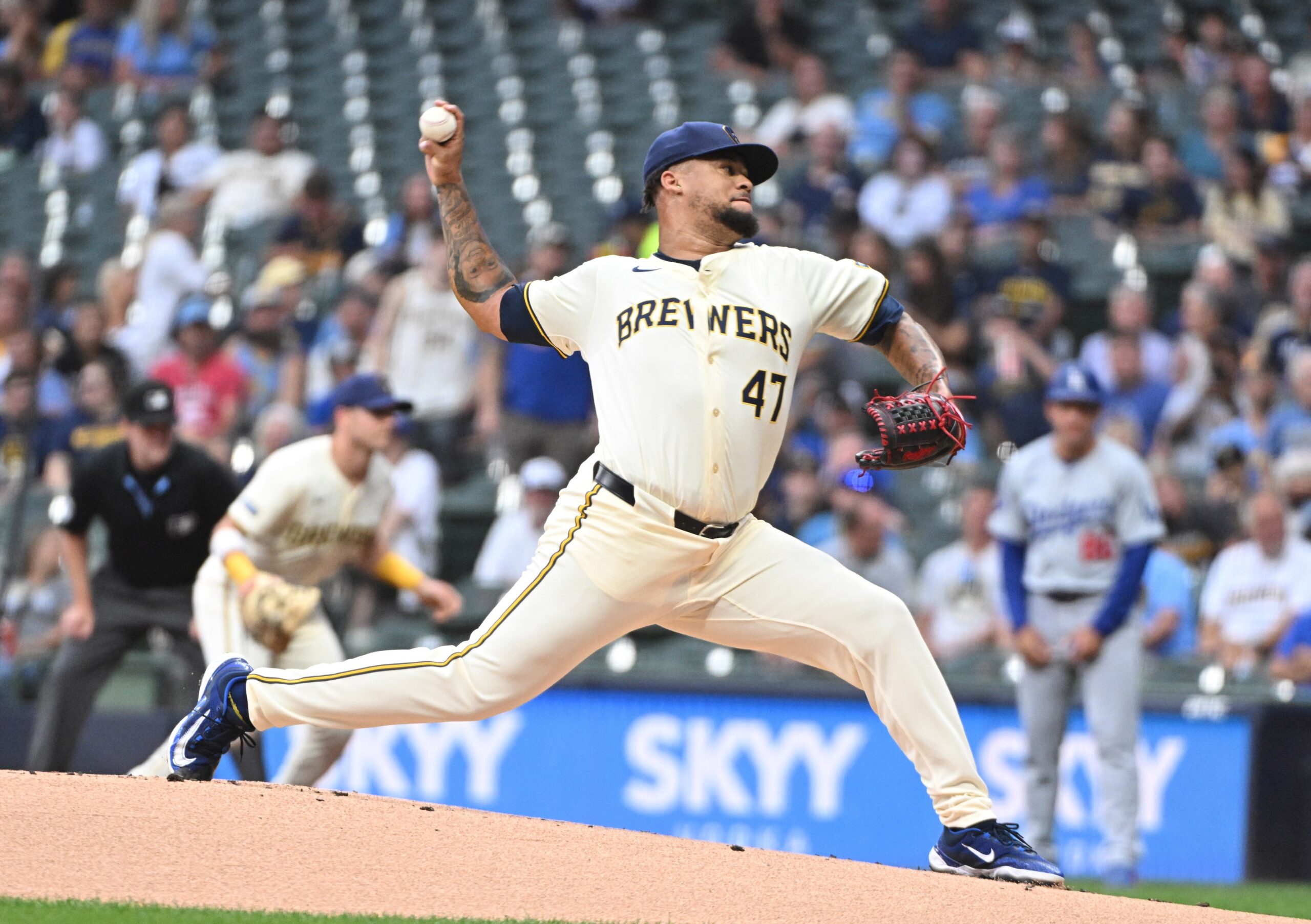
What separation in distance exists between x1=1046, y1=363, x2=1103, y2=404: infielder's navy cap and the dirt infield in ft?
10.8

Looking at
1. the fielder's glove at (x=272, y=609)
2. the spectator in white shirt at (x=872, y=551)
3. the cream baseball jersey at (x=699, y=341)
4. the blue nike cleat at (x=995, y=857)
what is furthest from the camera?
the spectator in white shirt at (x=872, y=551)

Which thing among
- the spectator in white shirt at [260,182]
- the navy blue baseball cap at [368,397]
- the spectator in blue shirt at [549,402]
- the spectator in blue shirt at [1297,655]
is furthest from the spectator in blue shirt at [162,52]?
the spectator in blue shirt at [1297,655]

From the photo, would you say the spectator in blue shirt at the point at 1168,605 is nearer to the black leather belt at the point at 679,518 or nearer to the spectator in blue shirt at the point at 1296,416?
the spectator in blue shirt at the point at 1296,416

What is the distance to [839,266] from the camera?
4945 mm

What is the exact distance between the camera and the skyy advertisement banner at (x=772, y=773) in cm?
834

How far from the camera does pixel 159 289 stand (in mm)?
13617

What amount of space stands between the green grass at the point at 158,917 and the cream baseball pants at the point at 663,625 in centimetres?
79

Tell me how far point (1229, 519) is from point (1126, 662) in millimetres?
2337

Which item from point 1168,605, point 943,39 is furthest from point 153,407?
point 943,39

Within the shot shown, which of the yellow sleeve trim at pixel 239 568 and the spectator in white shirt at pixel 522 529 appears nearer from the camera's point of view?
the yellow sleeve trim at pixel 239 568

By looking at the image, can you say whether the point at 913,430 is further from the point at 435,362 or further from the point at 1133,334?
the point at 435,362

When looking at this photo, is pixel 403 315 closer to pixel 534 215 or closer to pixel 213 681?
pixel 534 215

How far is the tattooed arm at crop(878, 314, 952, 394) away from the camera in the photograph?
4.83 metres

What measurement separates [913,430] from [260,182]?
1105 cm
